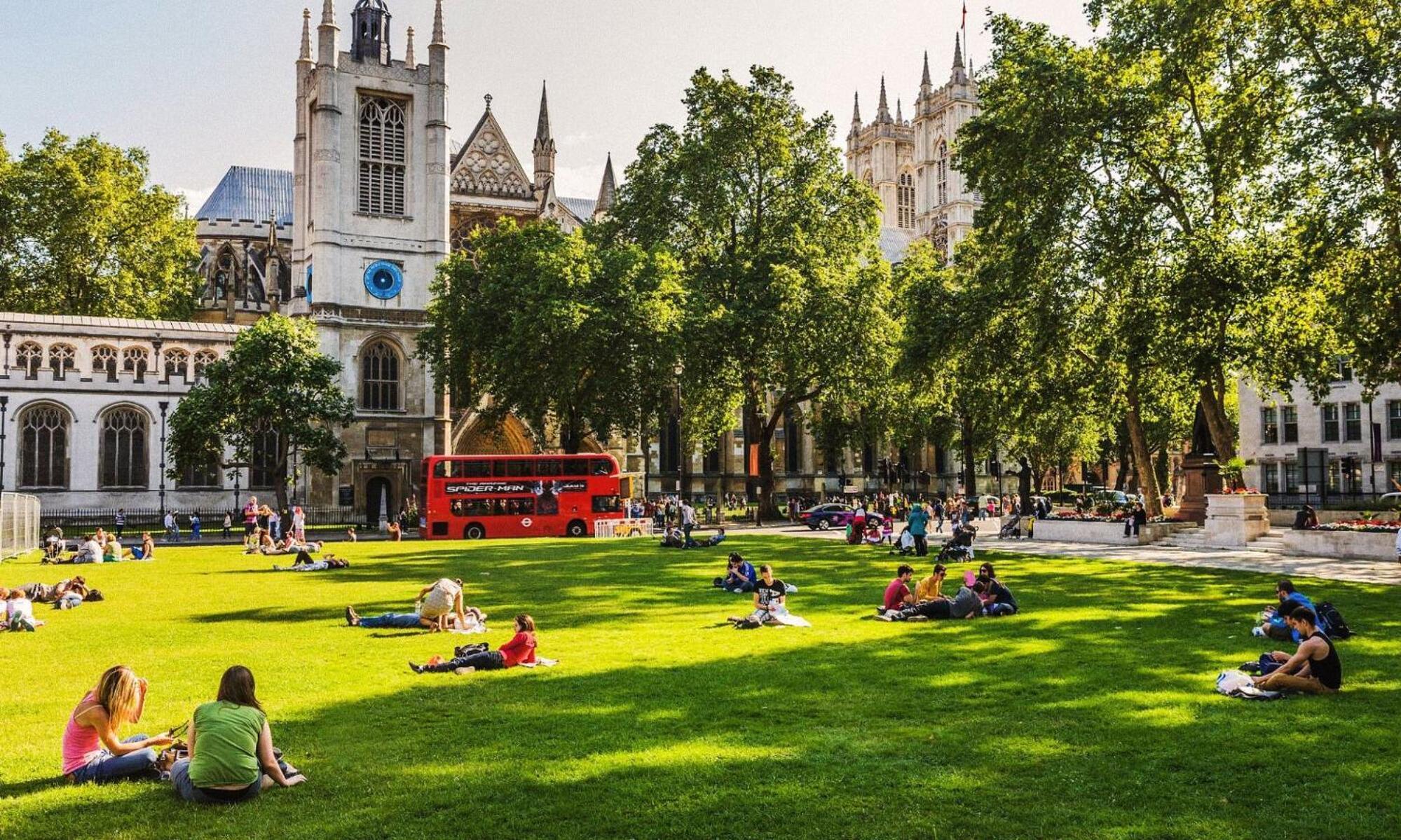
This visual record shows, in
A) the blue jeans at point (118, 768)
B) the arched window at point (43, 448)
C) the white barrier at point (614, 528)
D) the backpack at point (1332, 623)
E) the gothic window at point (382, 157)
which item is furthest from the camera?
the gothic window at point (382, 157)

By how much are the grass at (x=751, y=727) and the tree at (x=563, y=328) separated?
23812 millimetres

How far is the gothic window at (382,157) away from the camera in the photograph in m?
57.1

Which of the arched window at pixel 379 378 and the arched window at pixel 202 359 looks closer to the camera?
the arched window at pixel 202 359

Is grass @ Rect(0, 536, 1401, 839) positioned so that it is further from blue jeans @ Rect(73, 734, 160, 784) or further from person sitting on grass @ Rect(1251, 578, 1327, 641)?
person sitting on grass @ Rect(1251, 578, 1327, 641)

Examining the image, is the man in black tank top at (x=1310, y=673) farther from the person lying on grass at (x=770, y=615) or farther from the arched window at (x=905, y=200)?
the arched window at (x=905, y=200)

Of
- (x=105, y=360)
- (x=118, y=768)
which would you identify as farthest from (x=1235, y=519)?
(x=105, y=360)

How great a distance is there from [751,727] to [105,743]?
4.93m

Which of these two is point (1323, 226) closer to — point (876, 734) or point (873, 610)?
point (873, 610)

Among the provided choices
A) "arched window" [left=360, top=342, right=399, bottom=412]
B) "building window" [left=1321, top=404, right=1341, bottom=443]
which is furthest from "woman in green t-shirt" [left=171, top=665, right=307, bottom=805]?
"building window" [left=1321, top=404, right=1341, bottom=443]

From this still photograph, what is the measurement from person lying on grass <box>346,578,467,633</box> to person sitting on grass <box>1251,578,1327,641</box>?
1033cm

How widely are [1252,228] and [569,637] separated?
1064 inches

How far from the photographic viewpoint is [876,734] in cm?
876

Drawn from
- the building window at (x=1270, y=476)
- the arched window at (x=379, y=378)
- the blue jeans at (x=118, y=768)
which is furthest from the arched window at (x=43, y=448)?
the building window at (x=1270, y=476)

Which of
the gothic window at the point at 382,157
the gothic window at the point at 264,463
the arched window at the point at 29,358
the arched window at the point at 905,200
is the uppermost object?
the arched window at the point at 905,200
